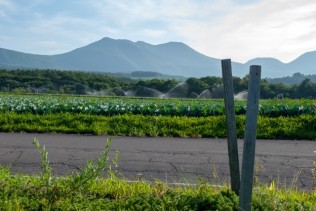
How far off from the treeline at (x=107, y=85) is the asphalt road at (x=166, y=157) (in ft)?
163

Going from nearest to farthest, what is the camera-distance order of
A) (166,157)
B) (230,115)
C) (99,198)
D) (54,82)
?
1. (230,115)
2. (99,198)
3. (166,157)
4. (54,82)

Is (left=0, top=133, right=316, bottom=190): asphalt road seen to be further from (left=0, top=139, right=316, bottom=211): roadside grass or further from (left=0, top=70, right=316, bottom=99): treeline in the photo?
(left=0, top=70, right=316, bottom=99): treeline

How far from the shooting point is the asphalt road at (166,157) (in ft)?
22.5

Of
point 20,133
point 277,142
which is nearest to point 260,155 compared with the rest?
point 277,142

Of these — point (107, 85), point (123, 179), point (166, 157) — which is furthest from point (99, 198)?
point (107, 85)

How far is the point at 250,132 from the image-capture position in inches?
134

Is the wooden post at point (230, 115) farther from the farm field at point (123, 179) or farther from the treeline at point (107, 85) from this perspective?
the treeline at point (107, 85)

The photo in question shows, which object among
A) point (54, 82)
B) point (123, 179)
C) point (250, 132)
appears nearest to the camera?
point (250, 132)

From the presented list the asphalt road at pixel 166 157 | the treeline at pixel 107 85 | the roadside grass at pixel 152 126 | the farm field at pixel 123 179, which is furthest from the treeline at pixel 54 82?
the asphalt road at pixel 166 157

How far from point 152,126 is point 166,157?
4.09 metres

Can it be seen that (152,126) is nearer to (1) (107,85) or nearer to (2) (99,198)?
(2) (99,198)

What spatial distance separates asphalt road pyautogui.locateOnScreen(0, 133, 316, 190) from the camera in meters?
6.86

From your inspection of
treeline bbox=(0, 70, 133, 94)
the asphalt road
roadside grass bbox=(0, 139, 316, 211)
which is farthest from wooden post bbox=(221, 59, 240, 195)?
treeline bbox=(0, 70, 133, 94)

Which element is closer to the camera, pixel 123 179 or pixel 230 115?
pixel 230 115
